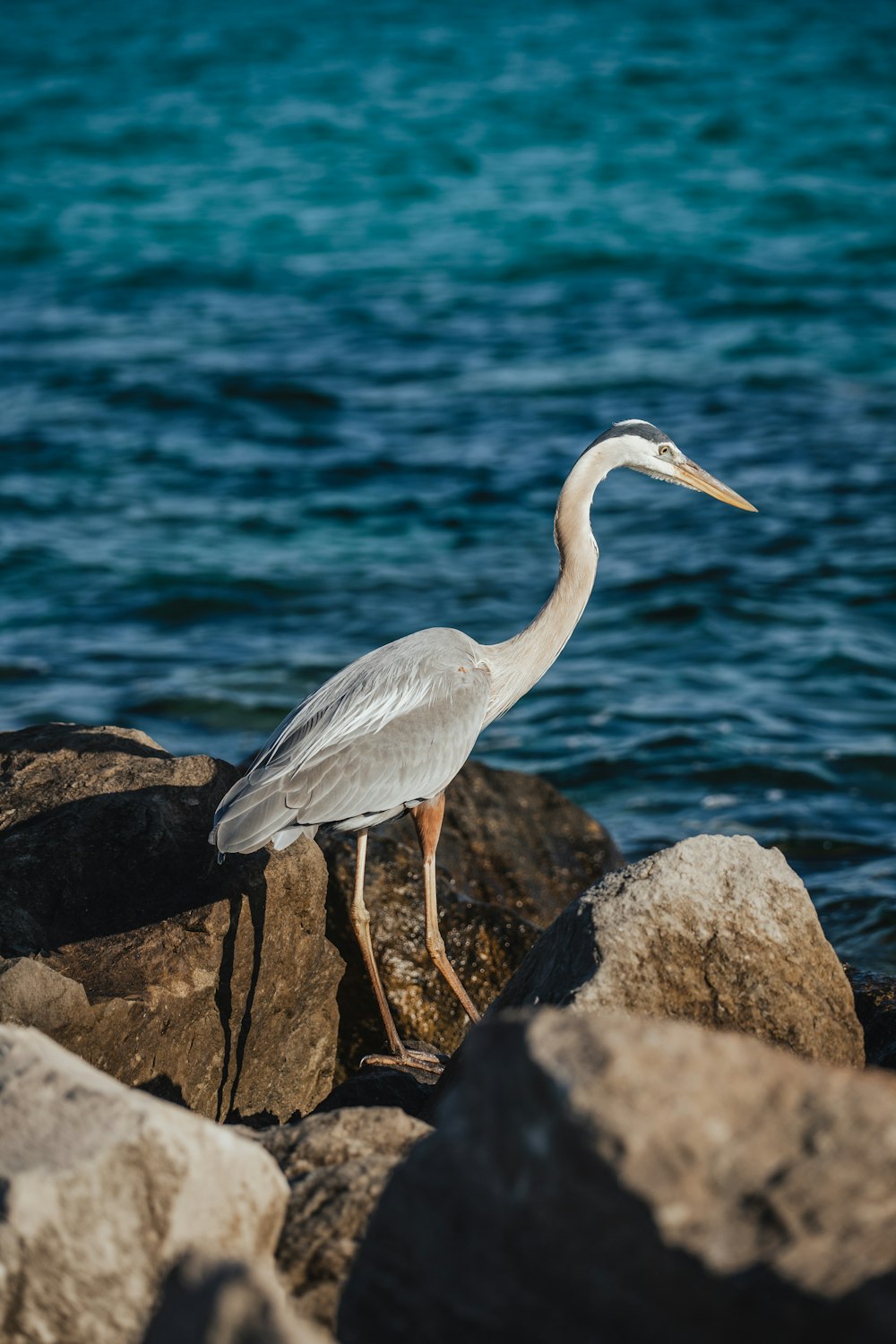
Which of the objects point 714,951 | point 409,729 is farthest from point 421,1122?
point 409,729

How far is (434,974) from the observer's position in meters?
5.99

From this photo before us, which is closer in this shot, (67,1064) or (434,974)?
(67,1064)

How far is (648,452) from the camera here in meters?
6.21

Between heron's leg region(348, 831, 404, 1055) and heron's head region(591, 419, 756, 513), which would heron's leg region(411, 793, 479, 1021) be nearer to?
heron's leg region(348, 831, 404, 1055)

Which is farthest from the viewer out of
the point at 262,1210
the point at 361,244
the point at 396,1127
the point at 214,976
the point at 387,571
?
the point at 361,244

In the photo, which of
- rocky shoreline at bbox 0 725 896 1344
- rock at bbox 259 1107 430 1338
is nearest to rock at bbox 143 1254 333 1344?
rocky shoreline at bbox 0 725 896 1344

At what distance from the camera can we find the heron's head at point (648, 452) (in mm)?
6176

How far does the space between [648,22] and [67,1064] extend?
112 ft

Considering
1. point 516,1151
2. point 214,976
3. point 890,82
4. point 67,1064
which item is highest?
point 890,82

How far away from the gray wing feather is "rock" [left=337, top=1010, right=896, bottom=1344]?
8.56 ft

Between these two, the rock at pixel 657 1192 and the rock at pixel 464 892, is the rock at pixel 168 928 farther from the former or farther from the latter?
the rock at pixel 657 1192

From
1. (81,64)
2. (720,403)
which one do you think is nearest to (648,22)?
(81,64)

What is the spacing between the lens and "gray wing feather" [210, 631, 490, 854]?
5.12 meters

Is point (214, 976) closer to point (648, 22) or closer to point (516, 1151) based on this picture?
point (516, 1151)
